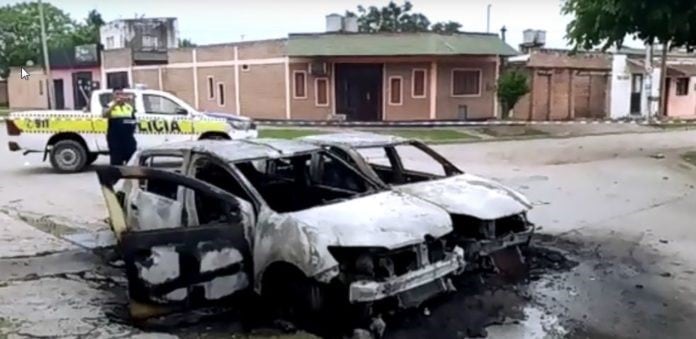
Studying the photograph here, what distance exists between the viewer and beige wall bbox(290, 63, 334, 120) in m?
32.8

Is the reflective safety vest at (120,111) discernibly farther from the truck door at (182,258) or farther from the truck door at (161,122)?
the truck door at (182,258)

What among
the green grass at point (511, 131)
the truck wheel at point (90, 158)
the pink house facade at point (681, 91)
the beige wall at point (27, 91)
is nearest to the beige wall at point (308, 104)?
the green grass at point (511, 131)

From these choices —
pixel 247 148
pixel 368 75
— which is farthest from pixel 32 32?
pixel 247 148

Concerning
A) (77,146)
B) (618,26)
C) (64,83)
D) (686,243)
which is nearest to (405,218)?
(686,243)

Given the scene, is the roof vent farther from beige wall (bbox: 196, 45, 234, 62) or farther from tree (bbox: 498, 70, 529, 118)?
tree (bbox: 498, 70, 529, 118)

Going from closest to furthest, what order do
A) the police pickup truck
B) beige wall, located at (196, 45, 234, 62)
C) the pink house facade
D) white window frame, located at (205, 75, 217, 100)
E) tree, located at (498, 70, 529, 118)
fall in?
the police pickup truck < tree, located at (498, 70, 529, 118) < beige wall, located at (196, 45, 234, 62) < white window frame, located at (205, 75, 217, 100) < the pink house facade

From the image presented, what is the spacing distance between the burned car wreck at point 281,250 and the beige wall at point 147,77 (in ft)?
116

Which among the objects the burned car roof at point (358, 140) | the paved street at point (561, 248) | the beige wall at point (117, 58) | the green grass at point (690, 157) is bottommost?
the green grass at point (690, 157)

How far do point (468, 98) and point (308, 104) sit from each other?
24.6ft

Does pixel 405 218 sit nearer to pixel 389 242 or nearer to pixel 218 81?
pixel 389 242

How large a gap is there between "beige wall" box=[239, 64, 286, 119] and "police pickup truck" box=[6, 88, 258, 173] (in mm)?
17716

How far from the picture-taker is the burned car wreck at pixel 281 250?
18.4 feet

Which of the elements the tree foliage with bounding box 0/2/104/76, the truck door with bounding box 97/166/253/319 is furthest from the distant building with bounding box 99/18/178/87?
the truck door with bounding box 97/166/253/319

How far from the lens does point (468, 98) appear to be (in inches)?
1294
